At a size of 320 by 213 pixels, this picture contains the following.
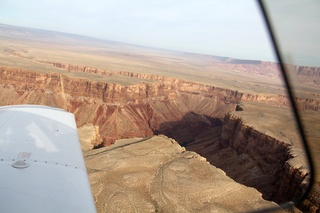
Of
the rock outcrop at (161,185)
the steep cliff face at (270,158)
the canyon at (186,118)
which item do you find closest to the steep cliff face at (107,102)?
the canyon at (186,118)

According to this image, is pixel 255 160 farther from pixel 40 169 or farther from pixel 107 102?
pixel 107 102

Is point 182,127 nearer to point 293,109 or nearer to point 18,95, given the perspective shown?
point 18,95

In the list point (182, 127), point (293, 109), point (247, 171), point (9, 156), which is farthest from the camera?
point (182, 127)

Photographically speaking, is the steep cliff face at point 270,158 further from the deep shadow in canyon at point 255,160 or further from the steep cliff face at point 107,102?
the steep cliff face at point 107,102

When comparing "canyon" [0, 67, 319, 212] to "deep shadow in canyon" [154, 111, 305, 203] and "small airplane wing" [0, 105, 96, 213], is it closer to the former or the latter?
"deep shadow in canyon" [154, 111, 305, 203]

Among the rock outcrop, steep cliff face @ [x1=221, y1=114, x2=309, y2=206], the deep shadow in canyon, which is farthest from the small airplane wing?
the deep shadow in canyon

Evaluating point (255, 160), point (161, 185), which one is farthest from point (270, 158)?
point (161, 185)

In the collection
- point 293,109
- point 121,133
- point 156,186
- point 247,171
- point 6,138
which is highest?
point 293,109

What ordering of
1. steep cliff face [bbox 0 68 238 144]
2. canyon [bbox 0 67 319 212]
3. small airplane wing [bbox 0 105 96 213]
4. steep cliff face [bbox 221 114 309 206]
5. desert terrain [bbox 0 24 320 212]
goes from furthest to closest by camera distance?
steep cliff face [bbox 0 68 238 144] → canyon [bbox 0 67 319 212] → steep cliff face [bbox 221 114 309 206] → desert terrain [bbox 0 24 320 212] → small airplane wing [bbox 0 105 96 213]

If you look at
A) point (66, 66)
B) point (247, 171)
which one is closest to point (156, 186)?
point (247, 171)
